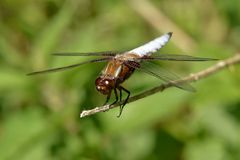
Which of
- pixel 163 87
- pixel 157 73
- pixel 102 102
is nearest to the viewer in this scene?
pixel 163 87

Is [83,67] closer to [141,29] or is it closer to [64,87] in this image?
[64,87]

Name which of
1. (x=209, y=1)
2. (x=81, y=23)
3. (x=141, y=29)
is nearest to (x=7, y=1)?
(x=81, y=23)

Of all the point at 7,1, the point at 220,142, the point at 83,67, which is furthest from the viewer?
the point at 7,1

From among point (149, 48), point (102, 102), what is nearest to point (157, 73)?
point (149, 48)


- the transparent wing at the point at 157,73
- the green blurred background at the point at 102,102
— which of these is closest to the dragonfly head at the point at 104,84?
the transparent wing at the point at 157,73

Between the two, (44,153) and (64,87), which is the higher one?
(64,87)

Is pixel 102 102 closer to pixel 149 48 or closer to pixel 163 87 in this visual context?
pixel 149 48

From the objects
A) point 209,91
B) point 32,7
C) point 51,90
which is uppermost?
point 209,91

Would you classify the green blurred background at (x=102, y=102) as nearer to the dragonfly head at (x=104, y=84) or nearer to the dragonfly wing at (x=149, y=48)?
the dragonfly wing at (x=149, y=48)

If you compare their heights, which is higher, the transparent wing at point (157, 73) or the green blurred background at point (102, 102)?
the transparent wing at point (157, 73)
